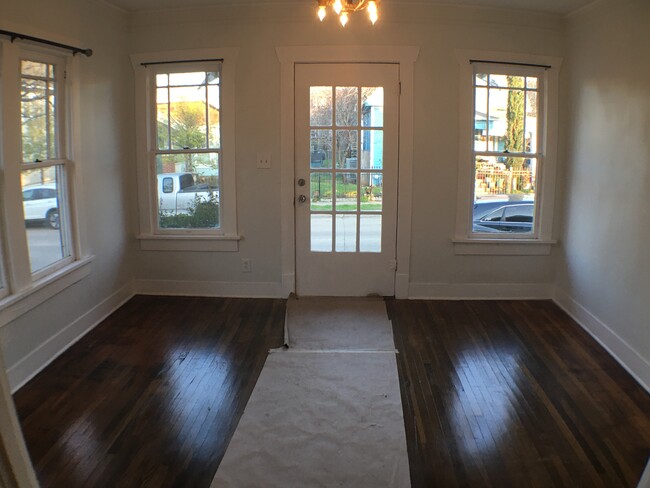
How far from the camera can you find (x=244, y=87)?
14.9 feet

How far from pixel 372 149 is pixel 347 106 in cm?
41

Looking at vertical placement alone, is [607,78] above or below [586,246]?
above

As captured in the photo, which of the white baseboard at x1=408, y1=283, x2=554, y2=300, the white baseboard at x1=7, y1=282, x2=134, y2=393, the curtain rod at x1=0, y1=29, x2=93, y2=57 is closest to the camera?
the curtain rod at x1=0, y1=29, x2=93, y2=57

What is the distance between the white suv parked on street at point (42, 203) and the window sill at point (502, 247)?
308cm

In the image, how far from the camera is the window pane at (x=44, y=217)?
3.38m

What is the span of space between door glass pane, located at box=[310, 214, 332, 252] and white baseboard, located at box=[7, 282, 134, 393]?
166 cm

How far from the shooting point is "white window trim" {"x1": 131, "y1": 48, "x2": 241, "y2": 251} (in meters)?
4.52

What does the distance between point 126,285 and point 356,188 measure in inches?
84.1

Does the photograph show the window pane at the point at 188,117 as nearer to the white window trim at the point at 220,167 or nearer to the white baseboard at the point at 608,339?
the white window trim at the point at 220,167

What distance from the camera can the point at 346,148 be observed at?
4.65 m

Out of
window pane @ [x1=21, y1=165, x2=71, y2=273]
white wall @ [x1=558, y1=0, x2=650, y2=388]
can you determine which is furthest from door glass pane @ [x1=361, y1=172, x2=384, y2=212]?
window pane @ [x1=21, y1=165, x2=71, y2=273]

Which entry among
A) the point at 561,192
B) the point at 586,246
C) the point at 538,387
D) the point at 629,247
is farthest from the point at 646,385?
the point at 561,192

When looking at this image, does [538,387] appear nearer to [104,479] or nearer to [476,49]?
[104,479]

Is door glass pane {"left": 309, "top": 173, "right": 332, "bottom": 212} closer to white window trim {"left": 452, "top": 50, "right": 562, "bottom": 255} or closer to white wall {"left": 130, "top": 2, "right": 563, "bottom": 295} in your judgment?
white wall {"left": 130, "top": 2, "right": 563, "bottom": 295}
